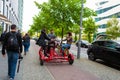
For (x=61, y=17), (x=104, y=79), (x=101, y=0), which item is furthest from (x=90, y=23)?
(x=104, y=79)

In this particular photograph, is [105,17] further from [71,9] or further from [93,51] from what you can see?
[93,51]

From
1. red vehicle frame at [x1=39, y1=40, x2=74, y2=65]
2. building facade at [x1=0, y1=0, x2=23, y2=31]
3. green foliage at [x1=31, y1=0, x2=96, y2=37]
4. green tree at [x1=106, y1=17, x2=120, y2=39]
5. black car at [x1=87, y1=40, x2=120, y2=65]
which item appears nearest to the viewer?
red vehicle frame at [x1=39, y1=40, x2=74, y2=65]

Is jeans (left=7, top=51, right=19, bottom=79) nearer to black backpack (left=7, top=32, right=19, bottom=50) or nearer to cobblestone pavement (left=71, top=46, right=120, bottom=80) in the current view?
black backpack (left=7, top=32, right=19, bottom=50)

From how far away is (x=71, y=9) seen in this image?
26.5 meters

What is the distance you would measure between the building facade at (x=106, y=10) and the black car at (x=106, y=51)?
5510 cm

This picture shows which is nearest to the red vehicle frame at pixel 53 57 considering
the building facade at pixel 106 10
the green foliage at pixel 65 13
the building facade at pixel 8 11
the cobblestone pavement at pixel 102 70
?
the cobblestone pavement at pixel 102 70

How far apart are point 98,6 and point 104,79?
253ft

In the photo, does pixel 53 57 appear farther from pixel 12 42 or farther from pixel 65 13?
pixel 65 13

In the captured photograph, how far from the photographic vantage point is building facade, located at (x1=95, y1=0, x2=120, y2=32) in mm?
72312

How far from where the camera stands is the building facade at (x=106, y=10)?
72312mm

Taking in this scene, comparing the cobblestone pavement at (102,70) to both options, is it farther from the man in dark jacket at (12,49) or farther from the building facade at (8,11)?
the building facade at (8,11)

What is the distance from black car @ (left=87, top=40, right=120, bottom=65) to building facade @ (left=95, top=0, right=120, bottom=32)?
55.1m

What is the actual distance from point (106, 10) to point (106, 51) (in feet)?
218

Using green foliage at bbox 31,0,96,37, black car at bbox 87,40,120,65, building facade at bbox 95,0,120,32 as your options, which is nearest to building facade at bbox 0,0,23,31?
green foliage at bbox 31,0,96,37
